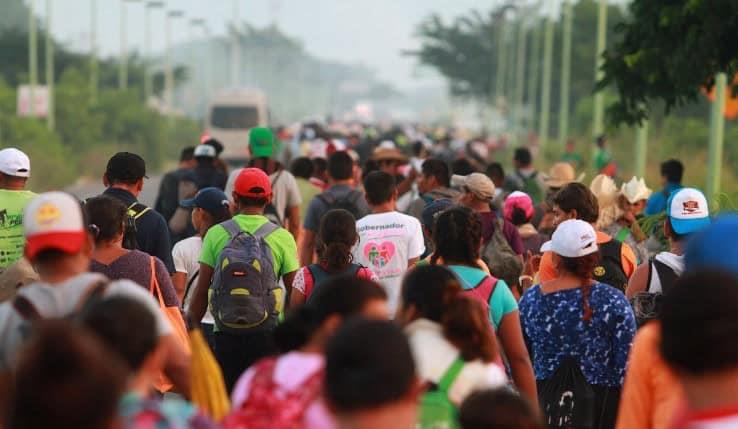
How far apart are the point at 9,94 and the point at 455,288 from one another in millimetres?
49028

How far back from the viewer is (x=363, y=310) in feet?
17.3

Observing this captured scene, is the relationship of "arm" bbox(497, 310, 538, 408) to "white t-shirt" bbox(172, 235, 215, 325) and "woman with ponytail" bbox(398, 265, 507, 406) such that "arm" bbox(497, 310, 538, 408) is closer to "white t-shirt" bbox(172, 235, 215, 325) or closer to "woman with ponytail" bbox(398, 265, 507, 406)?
"woman with ponytail" bbox(398, 265, 507, 406)

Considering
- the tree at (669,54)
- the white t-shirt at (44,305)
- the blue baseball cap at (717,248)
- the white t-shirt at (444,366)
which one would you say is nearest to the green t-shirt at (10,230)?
the white t-shirt at (44,305)

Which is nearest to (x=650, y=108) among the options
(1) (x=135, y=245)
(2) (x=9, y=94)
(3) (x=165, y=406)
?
(1) (x=135, y=245)

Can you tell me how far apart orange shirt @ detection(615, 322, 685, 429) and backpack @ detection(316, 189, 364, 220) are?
7234 mm

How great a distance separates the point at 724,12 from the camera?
1745cm

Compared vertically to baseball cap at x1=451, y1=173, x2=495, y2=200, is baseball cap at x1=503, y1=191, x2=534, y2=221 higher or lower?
lower

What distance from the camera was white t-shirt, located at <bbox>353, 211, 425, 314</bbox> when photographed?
32.7 feet

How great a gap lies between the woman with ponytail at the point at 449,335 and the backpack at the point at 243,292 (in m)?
3.26

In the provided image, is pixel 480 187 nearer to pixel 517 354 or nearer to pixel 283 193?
pixel 283 193

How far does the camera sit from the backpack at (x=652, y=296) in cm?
841

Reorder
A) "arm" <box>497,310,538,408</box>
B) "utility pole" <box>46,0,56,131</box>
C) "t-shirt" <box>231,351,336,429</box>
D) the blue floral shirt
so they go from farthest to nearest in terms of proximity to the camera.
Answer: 1. "utility pole" <box>46,0,56,131</box>
2. the blue floral shirt
3. "arm" <box>497,310,538,408</box>
4. "t-shirt" <box>231,351,336,429</box>

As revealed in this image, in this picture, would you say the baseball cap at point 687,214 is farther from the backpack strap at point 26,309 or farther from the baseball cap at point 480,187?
the backpack strap at point 26,309

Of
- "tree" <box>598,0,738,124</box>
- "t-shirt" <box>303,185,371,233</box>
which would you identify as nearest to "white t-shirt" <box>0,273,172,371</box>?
"t-shirt" <box>303,185,371,233</box>
